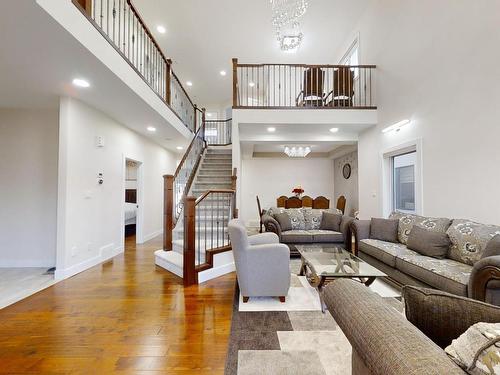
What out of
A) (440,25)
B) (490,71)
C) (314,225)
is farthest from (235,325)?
A: (440,25)

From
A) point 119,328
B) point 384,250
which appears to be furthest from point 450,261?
point 119,328

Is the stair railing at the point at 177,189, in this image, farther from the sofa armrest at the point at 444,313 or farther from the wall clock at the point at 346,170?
the wall clock at the point at 346,170

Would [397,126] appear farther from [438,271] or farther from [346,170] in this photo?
[346,170]

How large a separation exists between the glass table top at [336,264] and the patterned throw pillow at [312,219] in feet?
4.60

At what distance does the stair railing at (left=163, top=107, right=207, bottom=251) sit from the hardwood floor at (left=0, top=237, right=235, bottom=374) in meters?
0.99

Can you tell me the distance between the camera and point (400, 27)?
4.16 meters

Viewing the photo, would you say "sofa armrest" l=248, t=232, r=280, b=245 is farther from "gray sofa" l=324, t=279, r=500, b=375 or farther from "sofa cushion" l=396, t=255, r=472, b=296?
"gray sofa" l=324, t=279, r=500, b=375

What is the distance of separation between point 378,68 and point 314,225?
3.54 metres

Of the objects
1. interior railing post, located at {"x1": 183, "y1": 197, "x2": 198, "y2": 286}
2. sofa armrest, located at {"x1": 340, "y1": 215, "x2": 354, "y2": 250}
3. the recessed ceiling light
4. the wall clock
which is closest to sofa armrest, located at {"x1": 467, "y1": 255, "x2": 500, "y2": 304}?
sofa armrest, located at {"x1": 340, "y1": 215, "x2": 354, "y2": 250}

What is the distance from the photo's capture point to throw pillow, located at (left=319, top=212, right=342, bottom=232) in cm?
462

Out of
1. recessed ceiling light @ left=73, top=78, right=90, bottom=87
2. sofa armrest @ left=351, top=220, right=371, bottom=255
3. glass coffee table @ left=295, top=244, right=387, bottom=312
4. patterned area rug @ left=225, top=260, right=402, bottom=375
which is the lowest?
patterned area rug @ left=225, top=260, right=402, bottom=375

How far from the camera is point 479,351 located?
59 centimetres

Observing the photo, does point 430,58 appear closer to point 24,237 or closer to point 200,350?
point 200,350

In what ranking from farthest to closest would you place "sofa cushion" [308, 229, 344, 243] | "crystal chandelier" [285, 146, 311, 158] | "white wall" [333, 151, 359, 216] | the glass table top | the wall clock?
the wall clock < "white wall" [333, 151, 359, 216] < "crystal chandelier" [285, 146, 311, 158] < "sofa cushion" [308, 229, 344, 243] < the glass table top
